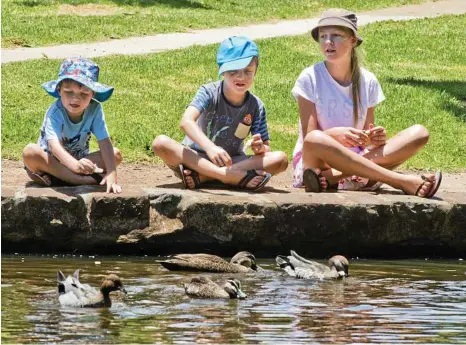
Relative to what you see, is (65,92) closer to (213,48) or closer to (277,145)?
(277,145)

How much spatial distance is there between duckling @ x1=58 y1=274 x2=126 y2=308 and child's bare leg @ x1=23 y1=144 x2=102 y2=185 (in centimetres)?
240

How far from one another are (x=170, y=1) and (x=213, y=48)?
6.71 metres

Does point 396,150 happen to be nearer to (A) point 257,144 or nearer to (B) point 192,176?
(A) point 257,144

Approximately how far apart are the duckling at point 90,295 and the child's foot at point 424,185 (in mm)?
3251

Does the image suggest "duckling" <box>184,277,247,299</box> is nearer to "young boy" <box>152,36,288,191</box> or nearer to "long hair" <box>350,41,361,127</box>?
"young boy" <box>152,36,288,191</box>

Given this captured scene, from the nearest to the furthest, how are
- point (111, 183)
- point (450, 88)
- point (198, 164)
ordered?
1. point (111, 183)
2. point (198, 164)
3. point (450, 88)

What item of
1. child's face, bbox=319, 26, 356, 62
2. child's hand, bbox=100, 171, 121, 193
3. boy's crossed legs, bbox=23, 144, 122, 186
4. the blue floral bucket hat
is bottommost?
child's hand, bbox=100, 171, 121, 193

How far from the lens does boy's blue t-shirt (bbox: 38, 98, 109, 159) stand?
9898 mm

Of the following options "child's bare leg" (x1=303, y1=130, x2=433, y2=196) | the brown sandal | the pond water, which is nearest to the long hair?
"child's bare leg" (x1=303, y1=130, x2=433, y2=196)

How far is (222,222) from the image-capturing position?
9453mm

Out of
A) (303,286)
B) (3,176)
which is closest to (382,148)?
(303,286)

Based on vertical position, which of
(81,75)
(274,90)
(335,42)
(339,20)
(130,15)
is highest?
(130,15)

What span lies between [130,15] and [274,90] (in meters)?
7.87

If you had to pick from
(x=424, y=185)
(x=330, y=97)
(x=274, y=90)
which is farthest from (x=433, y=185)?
(x=274, y=90)
